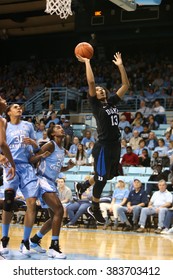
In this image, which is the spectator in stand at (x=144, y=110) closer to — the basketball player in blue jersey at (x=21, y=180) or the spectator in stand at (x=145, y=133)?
the spectator in stand at (x=145, y=133)

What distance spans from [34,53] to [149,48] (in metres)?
6.78

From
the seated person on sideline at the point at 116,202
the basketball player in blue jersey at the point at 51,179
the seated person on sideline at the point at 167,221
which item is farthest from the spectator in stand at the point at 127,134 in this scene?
the basketball player in blue jersey at the point at 51,179

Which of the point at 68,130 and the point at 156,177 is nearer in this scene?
the point at 156,177

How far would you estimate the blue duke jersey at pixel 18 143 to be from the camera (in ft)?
26.6

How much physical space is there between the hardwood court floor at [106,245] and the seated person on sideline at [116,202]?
0.40m

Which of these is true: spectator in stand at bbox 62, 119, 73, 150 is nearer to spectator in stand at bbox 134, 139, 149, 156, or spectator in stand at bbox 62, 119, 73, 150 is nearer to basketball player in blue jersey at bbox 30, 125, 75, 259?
spectator in stand at bbox 134, 139, 149, 156

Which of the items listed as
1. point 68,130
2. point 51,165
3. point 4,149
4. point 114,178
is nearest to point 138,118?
point 68,130

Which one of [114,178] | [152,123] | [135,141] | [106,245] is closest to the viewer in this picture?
[106,245]

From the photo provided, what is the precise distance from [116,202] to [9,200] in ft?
22.0

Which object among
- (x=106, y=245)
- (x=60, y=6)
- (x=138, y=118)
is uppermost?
(x=60, y=6)

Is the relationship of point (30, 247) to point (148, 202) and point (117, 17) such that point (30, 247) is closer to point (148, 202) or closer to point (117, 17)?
point (148, 202)

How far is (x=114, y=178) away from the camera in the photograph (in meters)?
15.2

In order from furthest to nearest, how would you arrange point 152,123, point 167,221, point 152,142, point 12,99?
point 12,99
point 152,123
point 152,142
point 167,221

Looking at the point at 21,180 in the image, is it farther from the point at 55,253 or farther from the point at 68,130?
the point at 68,130
